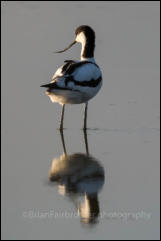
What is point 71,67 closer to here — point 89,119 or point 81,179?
point 89,119

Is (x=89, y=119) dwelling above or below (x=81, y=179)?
above

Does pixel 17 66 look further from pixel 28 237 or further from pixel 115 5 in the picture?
pixel 28 237

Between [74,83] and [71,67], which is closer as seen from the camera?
[74,83]

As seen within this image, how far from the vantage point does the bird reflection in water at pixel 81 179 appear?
7.18 m

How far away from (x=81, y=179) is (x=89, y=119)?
3209 millimetres

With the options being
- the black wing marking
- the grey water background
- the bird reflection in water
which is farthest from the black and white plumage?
the bird reflection in water

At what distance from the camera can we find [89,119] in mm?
11234

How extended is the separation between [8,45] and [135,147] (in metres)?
6.62

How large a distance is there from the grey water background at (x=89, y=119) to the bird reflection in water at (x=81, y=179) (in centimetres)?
8

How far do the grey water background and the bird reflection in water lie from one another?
79 millimetres

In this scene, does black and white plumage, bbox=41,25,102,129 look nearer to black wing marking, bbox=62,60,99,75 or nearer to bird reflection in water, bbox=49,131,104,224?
black wing marking, bbox=62,60,99,75

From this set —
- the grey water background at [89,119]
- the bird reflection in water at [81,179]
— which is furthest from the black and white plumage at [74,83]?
the bird reflection in water at [81,179]

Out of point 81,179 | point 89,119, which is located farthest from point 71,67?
point 81,179

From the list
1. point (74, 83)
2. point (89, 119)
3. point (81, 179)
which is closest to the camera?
point (81, 179)
